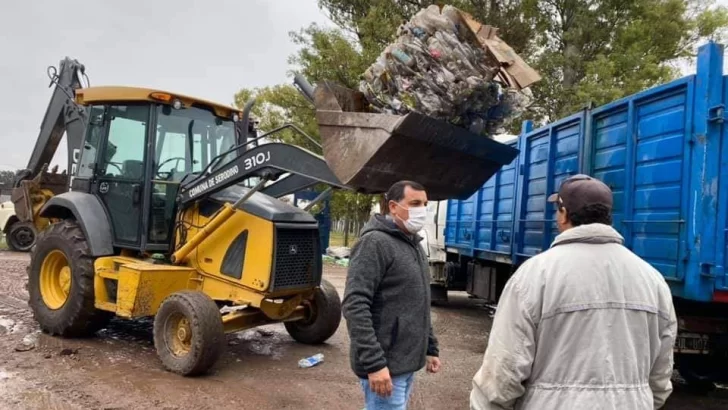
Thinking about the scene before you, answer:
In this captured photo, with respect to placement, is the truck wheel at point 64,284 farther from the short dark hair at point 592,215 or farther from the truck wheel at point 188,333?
the short dark hair at point 592,215

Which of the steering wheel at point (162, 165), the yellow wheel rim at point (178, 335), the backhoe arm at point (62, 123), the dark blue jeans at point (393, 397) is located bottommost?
the yellow wheel rim at point (178, 335)

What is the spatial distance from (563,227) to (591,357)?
444 mm

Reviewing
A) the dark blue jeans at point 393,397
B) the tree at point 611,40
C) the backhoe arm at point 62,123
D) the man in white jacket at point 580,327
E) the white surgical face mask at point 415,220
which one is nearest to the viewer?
the man in white jacket at point 580,327

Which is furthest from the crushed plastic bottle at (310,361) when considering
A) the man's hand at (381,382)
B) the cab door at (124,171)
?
the man's hand at (381,382)

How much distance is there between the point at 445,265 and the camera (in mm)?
9602

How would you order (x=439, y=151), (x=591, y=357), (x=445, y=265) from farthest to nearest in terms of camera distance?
(x=445, y=265) → (x=439, y=151) → (x=591, y=357)

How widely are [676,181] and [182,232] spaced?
178 inches

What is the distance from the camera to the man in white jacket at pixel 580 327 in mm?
1815

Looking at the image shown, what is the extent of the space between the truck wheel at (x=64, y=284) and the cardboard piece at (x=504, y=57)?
14.6 ft

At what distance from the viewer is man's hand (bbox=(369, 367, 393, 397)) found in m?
2.58

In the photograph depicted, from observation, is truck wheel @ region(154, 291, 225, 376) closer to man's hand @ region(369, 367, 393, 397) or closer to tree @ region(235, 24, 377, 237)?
man's hand @ region(369, 367, 393, 397)

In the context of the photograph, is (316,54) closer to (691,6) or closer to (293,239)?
(691,6)

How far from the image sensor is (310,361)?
18.7ft

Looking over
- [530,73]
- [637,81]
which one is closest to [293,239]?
[530,73]
